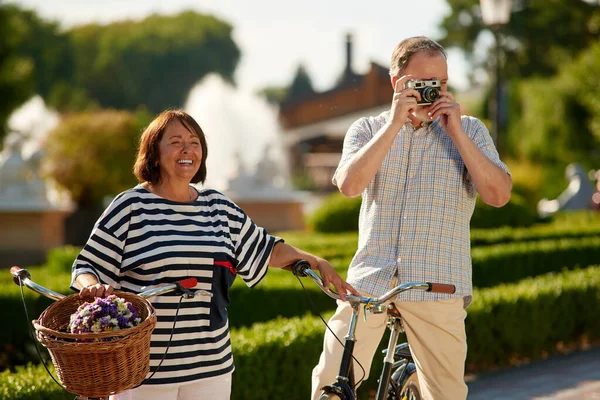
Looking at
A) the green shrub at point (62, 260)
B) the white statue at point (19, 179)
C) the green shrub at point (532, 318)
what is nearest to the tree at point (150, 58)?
the white statue at point (19, 179)

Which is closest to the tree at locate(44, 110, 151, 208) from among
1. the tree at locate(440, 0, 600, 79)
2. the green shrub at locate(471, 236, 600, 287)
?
the green shrub at locate(471, 236, 600, 287)

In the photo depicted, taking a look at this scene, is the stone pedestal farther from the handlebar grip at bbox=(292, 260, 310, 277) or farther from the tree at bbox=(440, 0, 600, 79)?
the tree at bbox=(440, 0, 600, 79)

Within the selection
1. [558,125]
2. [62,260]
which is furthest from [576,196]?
[62,260]

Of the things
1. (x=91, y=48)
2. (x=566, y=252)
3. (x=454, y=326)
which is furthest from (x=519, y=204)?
(x=91, y=48)

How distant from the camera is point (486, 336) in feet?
22.8

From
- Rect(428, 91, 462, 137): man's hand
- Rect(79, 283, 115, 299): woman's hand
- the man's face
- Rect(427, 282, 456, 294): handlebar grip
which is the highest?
the man's face

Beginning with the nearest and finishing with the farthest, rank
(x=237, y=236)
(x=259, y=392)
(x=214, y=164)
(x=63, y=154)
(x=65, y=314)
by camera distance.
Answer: (x=65, y=314)
(x=237, y=236)
(x=259, y=392)
(x=63, y=154)
(x=214, y=164)

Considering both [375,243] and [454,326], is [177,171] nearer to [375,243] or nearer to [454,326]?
[375,243]

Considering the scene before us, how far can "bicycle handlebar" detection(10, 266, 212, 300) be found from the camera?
104 inches

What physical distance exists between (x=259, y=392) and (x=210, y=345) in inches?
84.2

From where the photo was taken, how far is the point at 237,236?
314 centimetres

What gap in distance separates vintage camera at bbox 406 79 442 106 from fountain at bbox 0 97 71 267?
15468 millimetres

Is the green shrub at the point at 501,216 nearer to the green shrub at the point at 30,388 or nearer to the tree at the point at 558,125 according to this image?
the green shrub at the point at 30,388

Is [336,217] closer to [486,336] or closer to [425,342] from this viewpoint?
[486,336]
